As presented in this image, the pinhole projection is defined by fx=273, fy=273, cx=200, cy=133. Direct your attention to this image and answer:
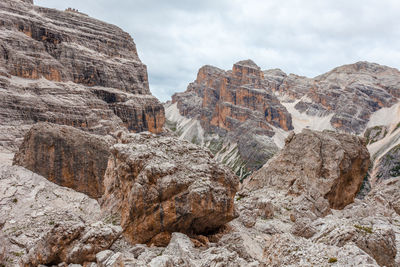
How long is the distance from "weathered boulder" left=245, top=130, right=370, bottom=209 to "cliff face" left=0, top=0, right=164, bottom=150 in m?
59.8

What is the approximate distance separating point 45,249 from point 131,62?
406 feet

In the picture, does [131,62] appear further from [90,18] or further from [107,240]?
[107,240]

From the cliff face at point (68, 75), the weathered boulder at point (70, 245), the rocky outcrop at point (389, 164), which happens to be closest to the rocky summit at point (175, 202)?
the weathered boulder at point (70, 245)

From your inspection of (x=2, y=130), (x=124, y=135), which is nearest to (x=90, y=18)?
(x=2, y=130)

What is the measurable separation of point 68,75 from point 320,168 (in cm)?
9532

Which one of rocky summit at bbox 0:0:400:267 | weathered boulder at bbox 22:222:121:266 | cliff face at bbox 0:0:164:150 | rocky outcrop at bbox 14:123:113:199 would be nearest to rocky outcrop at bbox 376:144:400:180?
cliff face at bbox 0:0:164:150

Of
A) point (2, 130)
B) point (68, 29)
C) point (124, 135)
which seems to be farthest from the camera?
point (68, 29)

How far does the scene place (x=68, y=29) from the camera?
4582 inches

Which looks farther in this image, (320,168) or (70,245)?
(320,168)

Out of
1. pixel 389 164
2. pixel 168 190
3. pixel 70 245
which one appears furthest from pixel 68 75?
pixel 389 164

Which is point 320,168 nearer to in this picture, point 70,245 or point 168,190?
point 168,190

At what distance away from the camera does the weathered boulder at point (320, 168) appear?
3238cm

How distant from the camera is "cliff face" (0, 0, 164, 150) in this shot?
77.3 m

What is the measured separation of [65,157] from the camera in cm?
3897
